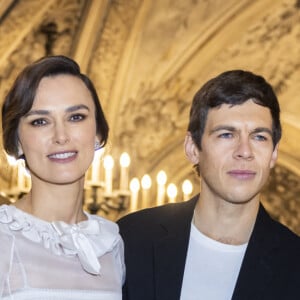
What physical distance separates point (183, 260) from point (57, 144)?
2.15ft

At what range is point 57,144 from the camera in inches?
104

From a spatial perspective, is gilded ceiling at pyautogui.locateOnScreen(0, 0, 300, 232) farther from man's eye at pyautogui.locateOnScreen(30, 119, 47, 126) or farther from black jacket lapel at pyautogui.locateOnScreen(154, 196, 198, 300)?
man's eye at pyautogui.locateOnScreen(30, 119, 47, 126)

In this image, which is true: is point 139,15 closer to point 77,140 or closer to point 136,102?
point 136,102

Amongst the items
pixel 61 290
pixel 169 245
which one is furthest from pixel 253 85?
pixel 61 290

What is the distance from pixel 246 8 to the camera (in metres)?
8.50

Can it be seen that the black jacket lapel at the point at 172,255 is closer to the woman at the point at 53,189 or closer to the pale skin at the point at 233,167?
the pale skin at the point at 233,167

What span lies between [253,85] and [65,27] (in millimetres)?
5242

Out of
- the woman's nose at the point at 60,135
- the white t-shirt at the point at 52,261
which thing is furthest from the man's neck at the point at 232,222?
the woman's nose at the point at 60,135

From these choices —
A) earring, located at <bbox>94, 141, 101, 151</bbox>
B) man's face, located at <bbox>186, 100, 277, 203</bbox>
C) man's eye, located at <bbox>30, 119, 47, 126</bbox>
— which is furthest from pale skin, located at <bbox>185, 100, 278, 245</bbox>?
man's eye, located at <bbox>30, 119, 47, 126</bbox>

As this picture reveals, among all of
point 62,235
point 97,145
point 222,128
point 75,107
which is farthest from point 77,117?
point 222,128

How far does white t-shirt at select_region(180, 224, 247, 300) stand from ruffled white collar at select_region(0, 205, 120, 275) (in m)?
0.31

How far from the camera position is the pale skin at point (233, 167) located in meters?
2.96

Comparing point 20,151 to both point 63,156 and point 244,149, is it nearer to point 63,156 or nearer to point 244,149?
point 63,156

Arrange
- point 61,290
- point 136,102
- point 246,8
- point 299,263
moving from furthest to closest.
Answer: point 136,102
point 246,8
point 299,263
point 61,290
